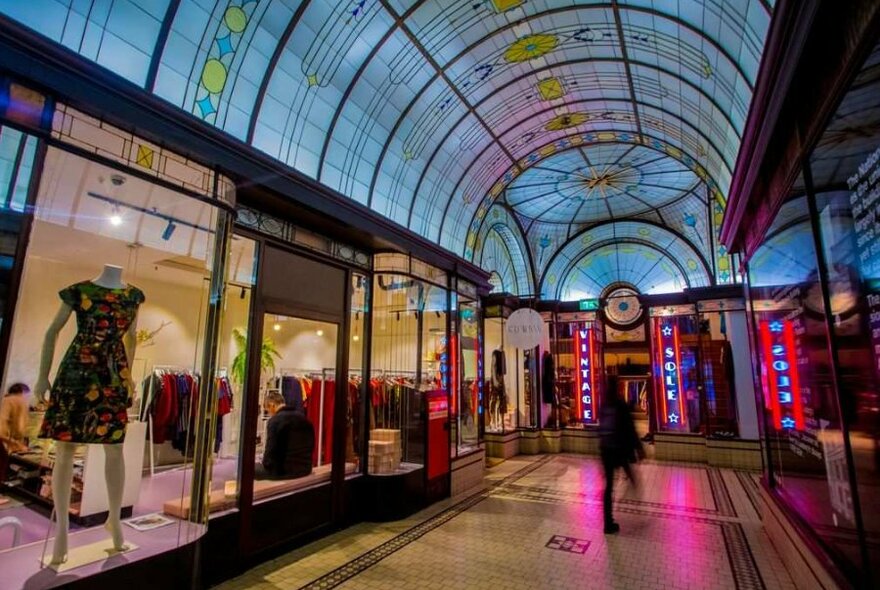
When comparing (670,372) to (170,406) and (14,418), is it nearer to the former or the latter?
(170,406)

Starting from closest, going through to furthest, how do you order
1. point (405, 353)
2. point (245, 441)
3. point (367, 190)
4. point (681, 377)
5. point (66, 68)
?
1. point (66, 68)
2. point (245, 441)
3. point (367, 190)
4. point (405, 353)
5. point (681, 377)

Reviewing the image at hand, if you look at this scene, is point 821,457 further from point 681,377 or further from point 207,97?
point 681,377

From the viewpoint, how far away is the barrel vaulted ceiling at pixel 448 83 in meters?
3.22

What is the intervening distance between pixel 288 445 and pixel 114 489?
5.60ft

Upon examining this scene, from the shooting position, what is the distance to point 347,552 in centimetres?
402

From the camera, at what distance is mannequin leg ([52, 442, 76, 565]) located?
2.47 meters

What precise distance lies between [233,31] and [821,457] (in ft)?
16.1

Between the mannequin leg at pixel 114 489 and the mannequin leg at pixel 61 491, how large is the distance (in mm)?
183

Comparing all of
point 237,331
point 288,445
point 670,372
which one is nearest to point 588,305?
point 670,372

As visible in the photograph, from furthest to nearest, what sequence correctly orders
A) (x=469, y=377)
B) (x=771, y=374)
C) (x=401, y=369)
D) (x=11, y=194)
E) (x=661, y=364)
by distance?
(x=661, y=364) → (x=469, y=377) → (x=401, y=369) → (x=771, y=374) → (x=11, y=194)

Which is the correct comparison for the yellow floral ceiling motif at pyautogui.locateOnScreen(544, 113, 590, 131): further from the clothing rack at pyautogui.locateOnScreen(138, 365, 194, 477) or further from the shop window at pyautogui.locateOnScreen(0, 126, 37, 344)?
the shop window at pyautogui.locateOnScreen(0, 126, 37, 344)

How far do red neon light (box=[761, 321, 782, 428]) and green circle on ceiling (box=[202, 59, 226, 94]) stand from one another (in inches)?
200

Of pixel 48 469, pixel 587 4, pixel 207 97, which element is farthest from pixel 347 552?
pixel 587 4

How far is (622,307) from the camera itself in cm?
1173
